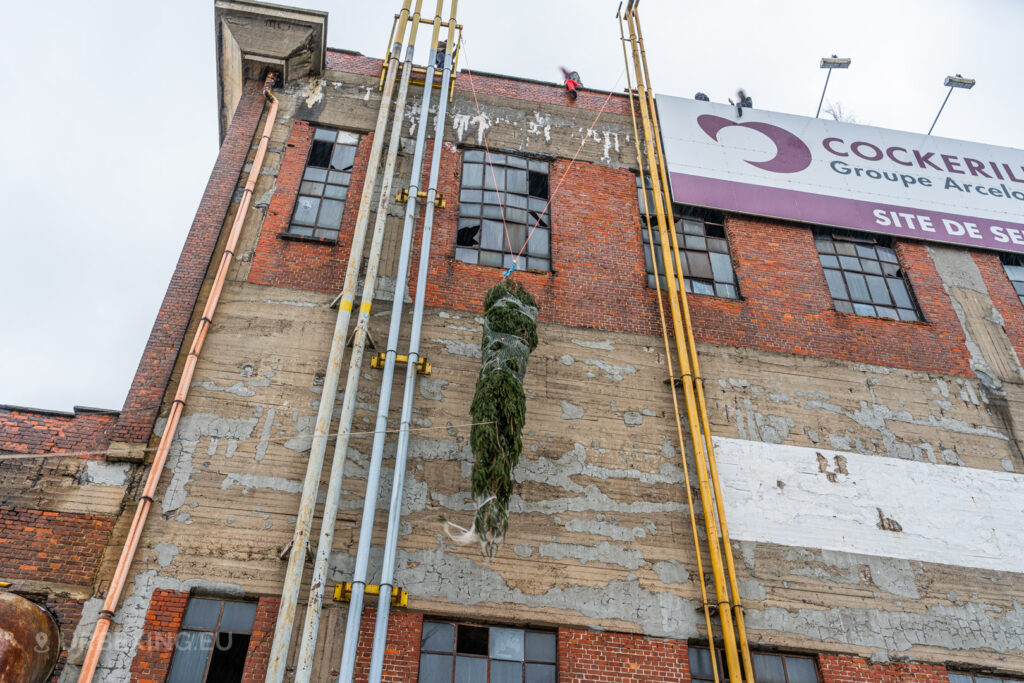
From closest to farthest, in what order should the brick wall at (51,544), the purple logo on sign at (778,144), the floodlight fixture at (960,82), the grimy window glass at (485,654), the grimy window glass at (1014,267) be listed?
the brick wall at (51,544) → the grimy window glass at (485,654) → the grimy window glass at (1014,267) → the purple logo on sign at (778,144) → the floodlight fixture at (960,82)

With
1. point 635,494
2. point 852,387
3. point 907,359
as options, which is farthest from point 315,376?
point 907,359

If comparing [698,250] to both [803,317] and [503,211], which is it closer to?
[803,317]

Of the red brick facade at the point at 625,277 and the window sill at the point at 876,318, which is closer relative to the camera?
the red brick facade at the point at 625,277

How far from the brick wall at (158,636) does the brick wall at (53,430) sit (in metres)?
1.94

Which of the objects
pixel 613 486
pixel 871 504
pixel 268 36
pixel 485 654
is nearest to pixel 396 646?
pixel 485 654

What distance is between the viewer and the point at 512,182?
11.7 metres

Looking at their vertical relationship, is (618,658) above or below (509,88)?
below

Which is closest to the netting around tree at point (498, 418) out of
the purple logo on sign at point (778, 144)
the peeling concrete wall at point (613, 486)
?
the peeling concrete wall at point (613, 486)

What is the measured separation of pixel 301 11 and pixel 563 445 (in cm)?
838

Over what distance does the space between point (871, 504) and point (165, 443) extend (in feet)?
28.6

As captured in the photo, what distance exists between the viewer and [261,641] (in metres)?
7.26

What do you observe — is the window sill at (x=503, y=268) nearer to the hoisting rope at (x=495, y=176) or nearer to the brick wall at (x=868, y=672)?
the hoisting rope at (x=495, y=176)

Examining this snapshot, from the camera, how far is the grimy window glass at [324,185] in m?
10.5

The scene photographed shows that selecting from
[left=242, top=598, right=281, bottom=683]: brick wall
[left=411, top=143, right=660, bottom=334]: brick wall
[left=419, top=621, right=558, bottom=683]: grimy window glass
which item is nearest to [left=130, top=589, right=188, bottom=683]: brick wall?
[left=242, top=598, right=281, bottom=683]: brick wall
